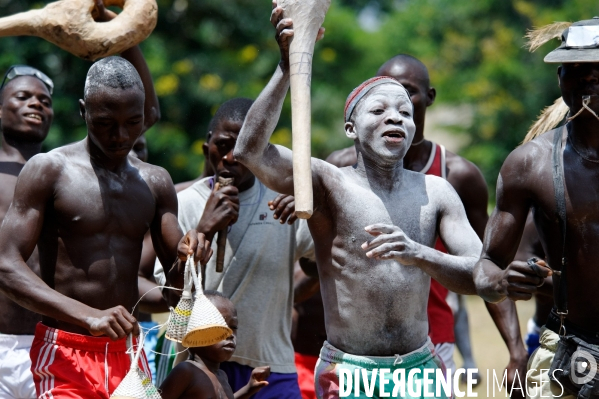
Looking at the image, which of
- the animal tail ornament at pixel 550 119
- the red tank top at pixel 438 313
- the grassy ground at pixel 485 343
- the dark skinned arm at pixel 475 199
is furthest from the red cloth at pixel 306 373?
the grassy ground at pixel 485 343

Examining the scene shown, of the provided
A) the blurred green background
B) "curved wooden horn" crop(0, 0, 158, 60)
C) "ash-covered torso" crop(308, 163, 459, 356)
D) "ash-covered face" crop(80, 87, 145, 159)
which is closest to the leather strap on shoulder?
"ash-covered torso" crop(308, 163, 459, 356)

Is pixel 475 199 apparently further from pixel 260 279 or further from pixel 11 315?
pixel 11 315

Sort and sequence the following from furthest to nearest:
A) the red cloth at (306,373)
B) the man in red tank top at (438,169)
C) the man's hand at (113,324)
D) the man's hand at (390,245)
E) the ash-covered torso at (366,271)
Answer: the red cloth at (306,373), the man in red tank top at (438,169), the ash-covered torso at (366,271), the man's hand at (113,324), the man's hand at (390,245)

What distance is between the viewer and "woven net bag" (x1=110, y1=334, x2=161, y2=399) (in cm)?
433

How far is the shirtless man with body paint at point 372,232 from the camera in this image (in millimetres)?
4402

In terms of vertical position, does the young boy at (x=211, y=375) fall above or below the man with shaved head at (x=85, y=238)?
below

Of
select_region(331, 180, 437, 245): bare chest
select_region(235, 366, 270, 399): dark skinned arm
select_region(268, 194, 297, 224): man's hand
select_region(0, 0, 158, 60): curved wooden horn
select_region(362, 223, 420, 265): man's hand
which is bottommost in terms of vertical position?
select_region(235, 366, 270, 399): dark skinned arm

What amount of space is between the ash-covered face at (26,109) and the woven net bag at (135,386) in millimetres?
2197

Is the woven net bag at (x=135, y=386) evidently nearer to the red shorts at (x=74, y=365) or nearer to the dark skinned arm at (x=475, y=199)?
the red shorts at (x=74, y=365)

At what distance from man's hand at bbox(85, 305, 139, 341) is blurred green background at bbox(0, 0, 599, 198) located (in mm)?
9022

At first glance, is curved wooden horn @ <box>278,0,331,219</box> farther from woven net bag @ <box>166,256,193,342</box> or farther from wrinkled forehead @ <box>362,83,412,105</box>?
woven net bag @ <box>166,256,193,342</box>

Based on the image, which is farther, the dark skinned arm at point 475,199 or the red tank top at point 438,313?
the red tank top at point 438,313

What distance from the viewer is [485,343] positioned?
14211mm

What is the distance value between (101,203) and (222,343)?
3.39ft
